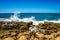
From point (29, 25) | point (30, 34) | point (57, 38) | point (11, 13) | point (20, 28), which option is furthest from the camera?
point (11, 13)

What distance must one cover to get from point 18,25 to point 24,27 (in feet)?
0.88

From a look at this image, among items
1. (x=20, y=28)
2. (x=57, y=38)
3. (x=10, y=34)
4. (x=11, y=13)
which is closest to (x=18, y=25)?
(x=20, y=28)

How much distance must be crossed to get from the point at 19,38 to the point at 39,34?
55 centimetres

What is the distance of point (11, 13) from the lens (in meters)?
6.52

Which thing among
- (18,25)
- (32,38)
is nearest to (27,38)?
(32,38)

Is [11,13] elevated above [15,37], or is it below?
above

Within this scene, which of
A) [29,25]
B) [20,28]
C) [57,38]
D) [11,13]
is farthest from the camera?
[11,13]

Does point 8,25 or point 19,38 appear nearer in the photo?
point 19,38

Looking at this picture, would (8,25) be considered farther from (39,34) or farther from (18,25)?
(39,34)

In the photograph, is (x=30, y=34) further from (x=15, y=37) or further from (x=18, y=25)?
(x=18, y=25)

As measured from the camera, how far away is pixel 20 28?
14.4 feet

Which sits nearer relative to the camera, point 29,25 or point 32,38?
point 32,38

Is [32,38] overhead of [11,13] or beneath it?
beneath

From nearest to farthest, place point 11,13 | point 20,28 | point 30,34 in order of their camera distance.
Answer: point 30,34
point 20,28
point 11,13
